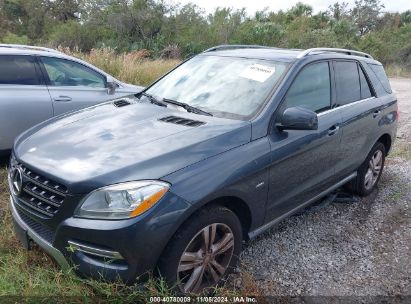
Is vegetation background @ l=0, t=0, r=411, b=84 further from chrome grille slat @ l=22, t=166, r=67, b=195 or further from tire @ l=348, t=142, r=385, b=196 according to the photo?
chrome grille slat @ l=22, t=166, r=67, b=195

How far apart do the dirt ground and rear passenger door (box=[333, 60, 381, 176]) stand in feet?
1.80

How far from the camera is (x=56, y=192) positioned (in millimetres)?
2492

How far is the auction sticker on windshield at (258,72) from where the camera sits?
11.6 ft

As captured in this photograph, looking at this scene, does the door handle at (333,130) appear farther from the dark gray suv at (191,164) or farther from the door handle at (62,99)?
the door handle at (62,99)

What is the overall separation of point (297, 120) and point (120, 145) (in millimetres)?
1339

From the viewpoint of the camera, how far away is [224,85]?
359 cm

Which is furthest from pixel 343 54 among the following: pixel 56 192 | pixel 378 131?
pixel 56 192

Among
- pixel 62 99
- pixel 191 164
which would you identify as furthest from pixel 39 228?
pixel 62 99

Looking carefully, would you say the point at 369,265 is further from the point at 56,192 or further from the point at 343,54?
the point at 56,192

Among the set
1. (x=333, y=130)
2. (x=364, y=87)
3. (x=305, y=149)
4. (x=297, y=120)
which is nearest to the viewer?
(x=297, y=120)

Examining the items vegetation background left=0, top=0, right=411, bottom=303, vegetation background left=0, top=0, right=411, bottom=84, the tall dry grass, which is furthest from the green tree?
the tall dry grass

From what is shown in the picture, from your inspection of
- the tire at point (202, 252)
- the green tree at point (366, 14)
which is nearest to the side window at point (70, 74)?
the tire at point (202, 252)

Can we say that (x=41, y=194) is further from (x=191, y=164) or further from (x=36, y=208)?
(x=191, y=164)

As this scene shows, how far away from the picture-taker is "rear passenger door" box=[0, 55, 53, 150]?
16.3 ft
